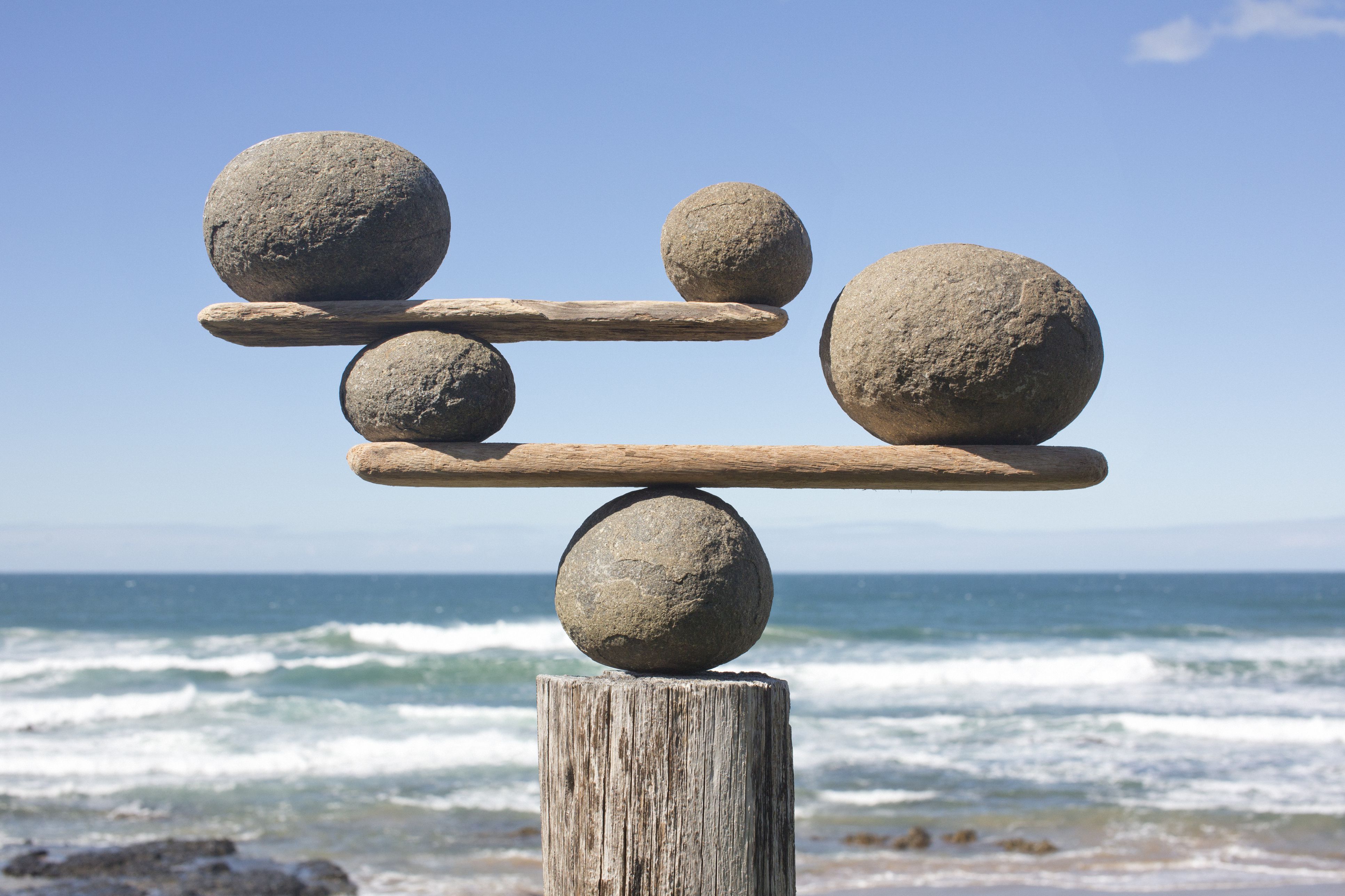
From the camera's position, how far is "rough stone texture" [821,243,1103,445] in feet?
10.7

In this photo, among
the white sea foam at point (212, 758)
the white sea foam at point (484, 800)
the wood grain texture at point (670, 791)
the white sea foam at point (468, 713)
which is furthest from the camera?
the white sea foam at point (468, 713)

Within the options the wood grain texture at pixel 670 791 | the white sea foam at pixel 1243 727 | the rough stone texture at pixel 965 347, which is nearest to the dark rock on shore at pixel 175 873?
the wood grain texture at pixel 670 791

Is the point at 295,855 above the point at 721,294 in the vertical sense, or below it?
below

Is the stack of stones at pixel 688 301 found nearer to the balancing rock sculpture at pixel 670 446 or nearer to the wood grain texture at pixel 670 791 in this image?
the balancing rock sculpture at pixel 670 446

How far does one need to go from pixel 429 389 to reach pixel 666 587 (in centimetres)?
106

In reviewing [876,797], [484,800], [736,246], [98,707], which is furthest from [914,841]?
[98,707]

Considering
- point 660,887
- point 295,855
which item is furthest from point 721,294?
point 295,855

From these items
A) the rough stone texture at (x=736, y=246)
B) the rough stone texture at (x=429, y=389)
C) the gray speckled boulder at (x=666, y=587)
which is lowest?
the gray speckled boulder at (x=666, y=587)

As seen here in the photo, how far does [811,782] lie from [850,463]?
9.77m

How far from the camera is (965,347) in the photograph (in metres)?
3.26

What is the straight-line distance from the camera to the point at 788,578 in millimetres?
94938

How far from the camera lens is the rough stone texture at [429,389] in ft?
11.1

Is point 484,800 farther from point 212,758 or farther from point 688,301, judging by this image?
point 688,301

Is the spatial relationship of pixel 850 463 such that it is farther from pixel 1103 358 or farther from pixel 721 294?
pixel 1103 358
